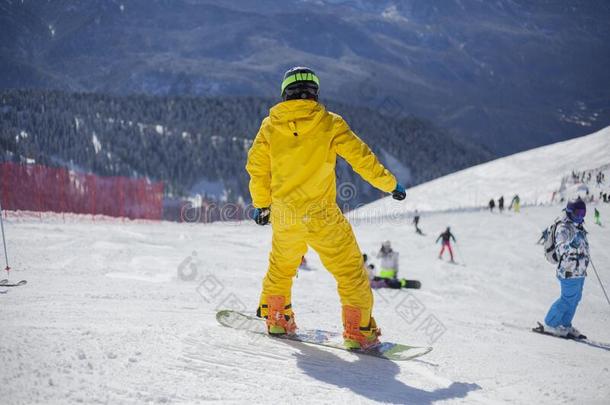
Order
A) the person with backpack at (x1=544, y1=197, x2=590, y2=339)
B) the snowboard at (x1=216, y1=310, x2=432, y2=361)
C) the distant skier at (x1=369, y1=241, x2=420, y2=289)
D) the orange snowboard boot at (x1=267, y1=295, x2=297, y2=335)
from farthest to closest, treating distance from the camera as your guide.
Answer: the distant skier at (x1=369, y1=241, x2=420, y2=289) < the person with backpack at (x1=544, y1=197, x2=590, y2=339) < the orange snowboard boot at (x1=267, y1=295, x2=297, y2=335) < the snowboard at (x1=216, y1=310, x2=432, y2=361)

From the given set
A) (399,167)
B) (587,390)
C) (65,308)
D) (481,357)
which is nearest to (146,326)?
(65,308)

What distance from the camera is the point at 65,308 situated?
12.8 ft

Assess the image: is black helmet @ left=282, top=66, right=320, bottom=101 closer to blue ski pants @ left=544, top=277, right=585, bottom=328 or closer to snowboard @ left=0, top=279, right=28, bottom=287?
snowboard @ left=0, top=279, right=28, bottom=287

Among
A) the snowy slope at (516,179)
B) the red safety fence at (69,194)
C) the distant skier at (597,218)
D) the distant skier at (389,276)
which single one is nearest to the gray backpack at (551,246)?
the distant skier at (389,276)

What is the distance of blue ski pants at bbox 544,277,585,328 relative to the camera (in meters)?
5.92

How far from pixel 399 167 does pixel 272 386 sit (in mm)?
125208

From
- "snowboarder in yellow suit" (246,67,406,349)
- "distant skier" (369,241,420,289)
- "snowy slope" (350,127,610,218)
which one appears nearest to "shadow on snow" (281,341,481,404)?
"snowboarder in yellow suit" (246,67,406,349)

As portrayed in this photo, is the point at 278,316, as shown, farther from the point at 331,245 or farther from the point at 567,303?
the point at 567,303

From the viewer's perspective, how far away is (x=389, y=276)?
10.6m

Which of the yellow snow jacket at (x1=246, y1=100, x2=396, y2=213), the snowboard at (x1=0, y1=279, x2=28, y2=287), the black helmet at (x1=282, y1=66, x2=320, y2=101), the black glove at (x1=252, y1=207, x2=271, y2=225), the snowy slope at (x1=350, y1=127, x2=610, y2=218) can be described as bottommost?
the snowboard at (x1=0, y1=279, x2=28, y2=287)

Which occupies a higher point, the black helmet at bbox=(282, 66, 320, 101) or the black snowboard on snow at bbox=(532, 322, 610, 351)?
the black helmet at bbox=(282, 66, 320, 101)

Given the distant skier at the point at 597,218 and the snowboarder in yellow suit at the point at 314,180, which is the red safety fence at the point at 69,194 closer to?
the snowboarder in yellow suit at the point at 314,180

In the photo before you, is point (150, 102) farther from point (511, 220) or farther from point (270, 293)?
point (270, 293)

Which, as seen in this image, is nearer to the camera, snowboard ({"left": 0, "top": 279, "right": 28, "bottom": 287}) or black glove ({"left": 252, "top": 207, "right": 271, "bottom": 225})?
black glove ({"left": 252, "top": 207, "right": 271, "bottom": 225})
